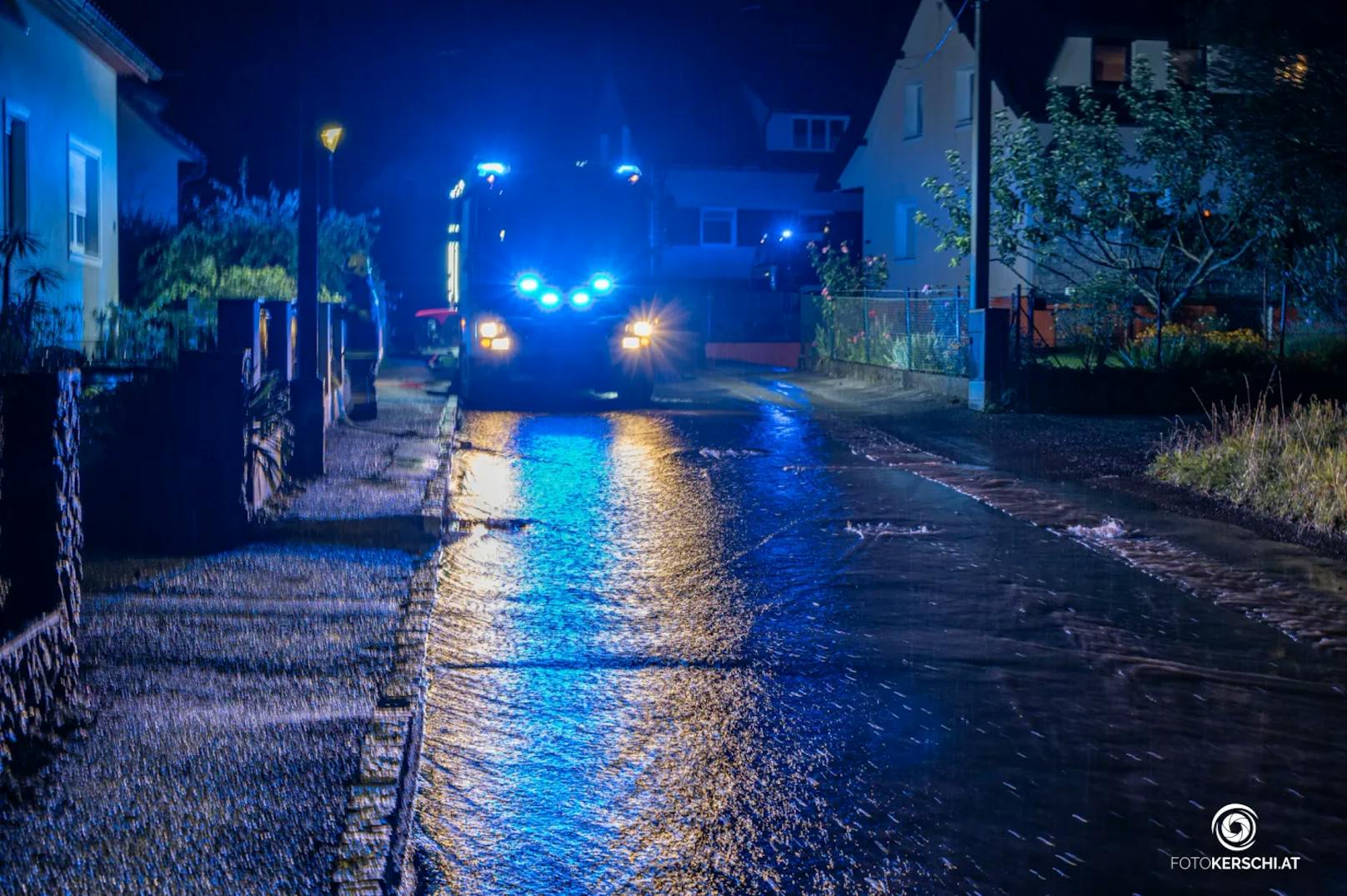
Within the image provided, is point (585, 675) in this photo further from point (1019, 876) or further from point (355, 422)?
point (355, 422)

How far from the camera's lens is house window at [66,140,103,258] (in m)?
17.7

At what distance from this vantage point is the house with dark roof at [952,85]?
34.2 metres

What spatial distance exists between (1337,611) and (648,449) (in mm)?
8876

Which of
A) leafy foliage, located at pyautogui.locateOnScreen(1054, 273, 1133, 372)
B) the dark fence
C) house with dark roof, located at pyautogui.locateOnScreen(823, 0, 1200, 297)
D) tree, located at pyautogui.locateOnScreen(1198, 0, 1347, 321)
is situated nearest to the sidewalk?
tree, located at pyautogui.locateOnScreen(1198, 0, 1347, 321)

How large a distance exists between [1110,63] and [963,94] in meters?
3.67

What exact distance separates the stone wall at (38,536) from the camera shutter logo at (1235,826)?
3.98m

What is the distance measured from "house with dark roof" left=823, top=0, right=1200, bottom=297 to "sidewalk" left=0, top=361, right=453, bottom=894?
24.1 meters

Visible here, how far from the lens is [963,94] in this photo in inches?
1457

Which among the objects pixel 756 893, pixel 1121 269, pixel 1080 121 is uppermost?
pixel 1080 121

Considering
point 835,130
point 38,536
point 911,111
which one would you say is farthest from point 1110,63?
point 38,536

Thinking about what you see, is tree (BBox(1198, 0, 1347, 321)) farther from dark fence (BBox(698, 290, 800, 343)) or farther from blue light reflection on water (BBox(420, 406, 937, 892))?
dark fence (BBox(698, 290, 800, 343))

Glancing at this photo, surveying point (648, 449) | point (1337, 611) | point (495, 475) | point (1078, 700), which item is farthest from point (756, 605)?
point (648, 449)

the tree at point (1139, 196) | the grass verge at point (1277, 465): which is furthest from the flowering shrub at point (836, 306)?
the grass verge at point (1277, 465)

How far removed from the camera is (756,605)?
8.16m
